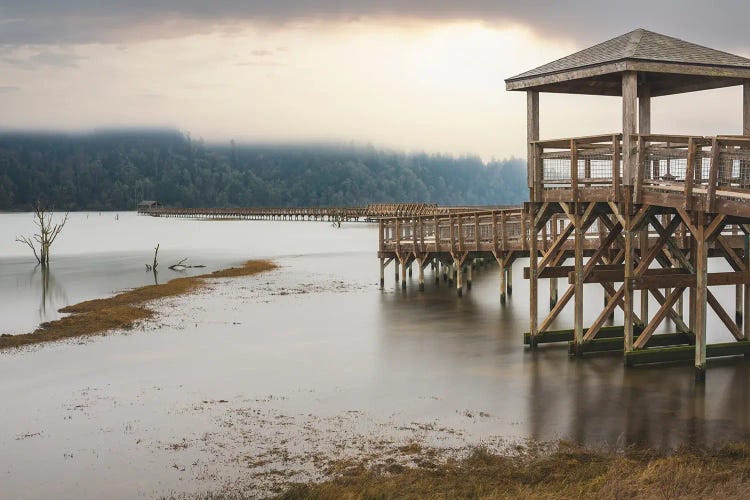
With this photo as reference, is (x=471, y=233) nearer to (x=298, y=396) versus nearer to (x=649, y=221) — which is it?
(x=649, y=221)

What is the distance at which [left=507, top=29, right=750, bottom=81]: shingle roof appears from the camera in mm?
16375

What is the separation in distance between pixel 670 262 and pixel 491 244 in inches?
377

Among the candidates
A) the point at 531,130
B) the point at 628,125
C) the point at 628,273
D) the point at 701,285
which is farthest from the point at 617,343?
the point at 531,130

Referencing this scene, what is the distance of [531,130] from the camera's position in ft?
62.2

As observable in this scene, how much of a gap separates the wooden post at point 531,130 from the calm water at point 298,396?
3.97 meters

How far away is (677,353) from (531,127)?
600 cm

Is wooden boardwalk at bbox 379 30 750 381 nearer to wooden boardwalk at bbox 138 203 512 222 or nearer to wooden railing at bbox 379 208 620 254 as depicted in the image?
wooden railing at bbox 379 208 620 254

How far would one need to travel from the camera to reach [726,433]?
12.2 m

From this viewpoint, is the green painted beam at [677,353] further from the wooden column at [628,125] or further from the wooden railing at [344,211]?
the wooden railing at [344,211]

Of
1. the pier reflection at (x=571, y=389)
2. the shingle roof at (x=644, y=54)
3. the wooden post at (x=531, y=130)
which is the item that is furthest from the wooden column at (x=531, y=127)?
the pier reflection at (x=571, y=389)

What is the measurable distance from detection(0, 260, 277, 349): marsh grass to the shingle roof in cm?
1401

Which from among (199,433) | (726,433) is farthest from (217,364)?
(726,433)

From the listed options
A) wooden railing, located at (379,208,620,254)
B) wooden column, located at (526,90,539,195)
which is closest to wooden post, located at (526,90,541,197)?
wooden column, located at (526,90,539,195)

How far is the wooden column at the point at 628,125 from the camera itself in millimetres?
16328
